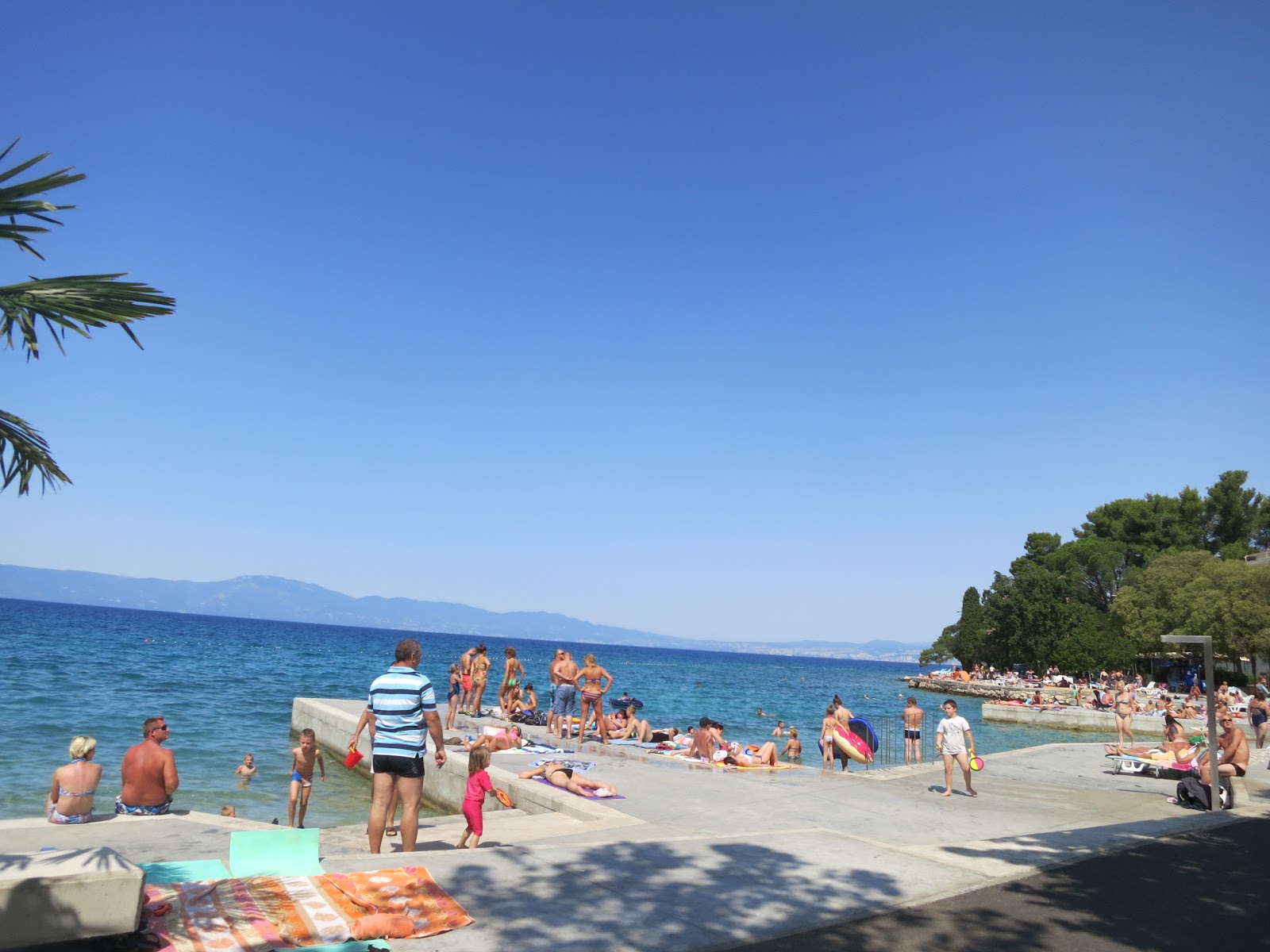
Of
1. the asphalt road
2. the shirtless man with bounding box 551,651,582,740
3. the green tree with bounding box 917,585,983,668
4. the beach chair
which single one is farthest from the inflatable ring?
the green tree with bounding box 917,585,983,668

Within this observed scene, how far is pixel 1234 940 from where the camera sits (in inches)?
199

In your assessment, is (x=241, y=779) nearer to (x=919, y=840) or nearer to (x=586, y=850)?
(x=586, y=850)

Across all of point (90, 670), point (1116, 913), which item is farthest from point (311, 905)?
point (90, 670)

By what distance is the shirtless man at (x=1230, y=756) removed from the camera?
36.1ft

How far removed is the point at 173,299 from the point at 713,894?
15.5 feet

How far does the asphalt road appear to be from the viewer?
4777mm

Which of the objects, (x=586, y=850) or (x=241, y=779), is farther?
(x=241, y=779)

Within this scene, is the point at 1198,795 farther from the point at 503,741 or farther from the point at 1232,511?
the point at 1232,511

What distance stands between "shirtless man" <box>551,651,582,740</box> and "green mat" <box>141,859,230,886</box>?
10.4 m

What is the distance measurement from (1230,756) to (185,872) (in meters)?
12.3

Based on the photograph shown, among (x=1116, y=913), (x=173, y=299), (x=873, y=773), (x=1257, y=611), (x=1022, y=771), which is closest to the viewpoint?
(x=173, y=299)

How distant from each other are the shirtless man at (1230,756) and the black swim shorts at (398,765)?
1021 cm

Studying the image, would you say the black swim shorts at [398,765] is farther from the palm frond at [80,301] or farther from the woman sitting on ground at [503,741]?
the woman sitting on ground at [503,741]

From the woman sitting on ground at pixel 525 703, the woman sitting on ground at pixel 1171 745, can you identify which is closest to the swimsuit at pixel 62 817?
the woman sitting on ground at pixel 525 703
